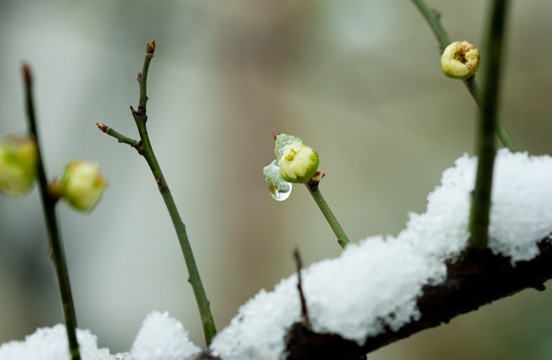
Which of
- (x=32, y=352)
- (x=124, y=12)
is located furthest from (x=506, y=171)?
(x=124, y=12)

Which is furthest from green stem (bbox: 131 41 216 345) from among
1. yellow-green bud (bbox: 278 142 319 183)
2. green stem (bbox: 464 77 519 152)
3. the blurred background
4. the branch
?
the blurred background

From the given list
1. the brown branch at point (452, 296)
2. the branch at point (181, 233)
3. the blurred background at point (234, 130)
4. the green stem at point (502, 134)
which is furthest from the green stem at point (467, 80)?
the blurred background at point (234, 130)

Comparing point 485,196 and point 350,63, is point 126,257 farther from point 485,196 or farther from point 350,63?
point 485,196

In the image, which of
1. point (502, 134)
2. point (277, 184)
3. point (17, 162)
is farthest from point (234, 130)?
point (17, 162)

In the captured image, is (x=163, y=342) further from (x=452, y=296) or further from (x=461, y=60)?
(x=461, y=60)

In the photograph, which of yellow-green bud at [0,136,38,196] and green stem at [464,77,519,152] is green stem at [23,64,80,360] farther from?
green stem at [464,77,519,152]

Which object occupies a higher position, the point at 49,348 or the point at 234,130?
the point at 234,130
